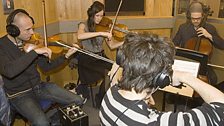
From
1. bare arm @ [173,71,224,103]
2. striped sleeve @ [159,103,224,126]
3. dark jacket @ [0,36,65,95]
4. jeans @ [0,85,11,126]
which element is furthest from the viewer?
dark jacket @ [0,36,65,95]

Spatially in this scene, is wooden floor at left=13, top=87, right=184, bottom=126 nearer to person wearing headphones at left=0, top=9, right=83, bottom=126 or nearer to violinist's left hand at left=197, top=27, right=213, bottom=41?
person wearing headphones at left=0, top=9, right=83, bottom=126

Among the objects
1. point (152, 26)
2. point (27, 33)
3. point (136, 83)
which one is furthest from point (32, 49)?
point (152, 26)

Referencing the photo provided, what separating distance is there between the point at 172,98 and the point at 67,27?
1.60 m

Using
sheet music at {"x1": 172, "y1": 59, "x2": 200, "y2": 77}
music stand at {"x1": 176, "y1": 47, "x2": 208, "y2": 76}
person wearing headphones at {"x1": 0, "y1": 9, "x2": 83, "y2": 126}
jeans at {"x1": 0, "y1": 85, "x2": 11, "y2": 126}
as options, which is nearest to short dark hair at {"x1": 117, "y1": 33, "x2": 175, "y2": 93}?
sheet music at {"x1": 172, "y1": 59, "x2": 200, "y2": 77}

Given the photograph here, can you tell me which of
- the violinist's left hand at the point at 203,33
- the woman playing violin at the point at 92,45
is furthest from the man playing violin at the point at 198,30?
the woman playing violin at the point at 92,45

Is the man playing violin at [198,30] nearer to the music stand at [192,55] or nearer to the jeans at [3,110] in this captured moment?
the music stand at [192,55]

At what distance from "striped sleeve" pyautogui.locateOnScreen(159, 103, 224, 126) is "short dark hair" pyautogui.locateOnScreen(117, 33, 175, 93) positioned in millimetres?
144

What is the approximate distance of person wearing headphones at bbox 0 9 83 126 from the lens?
5.70 feet

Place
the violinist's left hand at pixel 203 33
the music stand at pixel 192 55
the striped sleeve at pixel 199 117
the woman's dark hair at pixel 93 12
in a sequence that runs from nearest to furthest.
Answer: the striped sleeve at pixel 199 117
the music stand at pixel 192 55
the violinist's left hand at pixel 203 33
the woman's dark hair at pixel 93 12

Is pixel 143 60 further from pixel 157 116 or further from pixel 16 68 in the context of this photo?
pixel 16 68

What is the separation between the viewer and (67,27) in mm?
3129

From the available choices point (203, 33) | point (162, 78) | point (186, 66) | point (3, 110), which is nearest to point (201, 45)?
point (203, 33)

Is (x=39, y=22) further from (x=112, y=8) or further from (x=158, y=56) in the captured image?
(x=158, y=56)

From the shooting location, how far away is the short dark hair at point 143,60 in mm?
894
